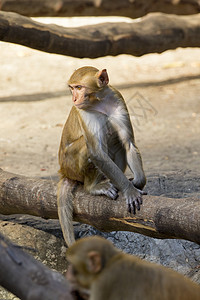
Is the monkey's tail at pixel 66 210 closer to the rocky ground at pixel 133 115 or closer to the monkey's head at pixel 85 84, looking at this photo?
the rocky ground at pixel 133 115

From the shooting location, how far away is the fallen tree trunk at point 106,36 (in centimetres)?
657

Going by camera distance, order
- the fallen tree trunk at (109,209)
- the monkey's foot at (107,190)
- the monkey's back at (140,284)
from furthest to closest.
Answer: the monkey's foot at (107,190) → the fallen tree trunk at (109,209) → the monkey's back at (140,284)

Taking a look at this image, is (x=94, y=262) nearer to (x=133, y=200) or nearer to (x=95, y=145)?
(x=133, y=200)

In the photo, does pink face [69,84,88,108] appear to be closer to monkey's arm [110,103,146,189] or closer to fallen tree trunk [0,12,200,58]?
monkey's arm [110,103,146,189]

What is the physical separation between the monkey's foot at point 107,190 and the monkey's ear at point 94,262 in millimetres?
1462

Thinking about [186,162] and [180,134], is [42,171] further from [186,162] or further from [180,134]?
[180,134]

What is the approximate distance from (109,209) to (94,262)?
4.58 ft

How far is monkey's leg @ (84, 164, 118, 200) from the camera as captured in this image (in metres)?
3.74

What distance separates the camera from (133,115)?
24.8ft

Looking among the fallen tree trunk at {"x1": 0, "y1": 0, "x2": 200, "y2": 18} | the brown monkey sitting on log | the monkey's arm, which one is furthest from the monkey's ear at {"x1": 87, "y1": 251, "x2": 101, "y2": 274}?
the fallen tree trunk at {"x1": 0, "y1": 0, "x2": 200, "y2": 18}

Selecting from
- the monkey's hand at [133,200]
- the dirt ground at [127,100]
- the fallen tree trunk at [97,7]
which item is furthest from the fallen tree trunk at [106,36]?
the monkey's hand at [133,200]

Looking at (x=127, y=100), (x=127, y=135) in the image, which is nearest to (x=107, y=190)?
(x=127, y=135)

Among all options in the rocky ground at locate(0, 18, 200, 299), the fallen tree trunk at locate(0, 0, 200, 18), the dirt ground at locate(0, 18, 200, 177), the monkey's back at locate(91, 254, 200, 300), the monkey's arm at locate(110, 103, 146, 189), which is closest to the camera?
the monkey's back at locate(91, 254, 200, 300)

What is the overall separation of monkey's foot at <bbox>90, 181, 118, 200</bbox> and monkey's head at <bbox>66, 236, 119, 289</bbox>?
4.58 feet
